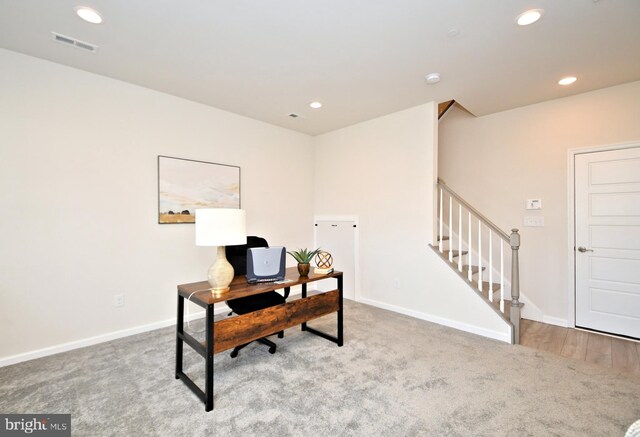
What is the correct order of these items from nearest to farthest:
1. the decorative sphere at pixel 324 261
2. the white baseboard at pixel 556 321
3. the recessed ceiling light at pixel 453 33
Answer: the recessed ceiling light at pixel 453 33, the decorative sphere at pixel 324 261, the white baseboard at pixel 556 321

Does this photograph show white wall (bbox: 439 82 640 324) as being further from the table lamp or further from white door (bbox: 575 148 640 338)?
the table lamp

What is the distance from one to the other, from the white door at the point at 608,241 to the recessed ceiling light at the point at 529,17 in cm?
198

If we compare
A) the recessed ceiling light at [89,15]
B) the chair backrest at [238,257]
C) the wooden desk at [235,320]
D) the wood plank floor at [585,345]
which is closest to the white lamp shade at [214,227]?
the wooden desk at [235,320]

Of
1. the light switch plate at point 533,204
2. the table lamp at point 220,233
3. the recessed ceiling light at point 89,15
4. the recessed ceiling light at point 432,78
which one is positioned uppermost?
the recessed ceiling light at point 89,15

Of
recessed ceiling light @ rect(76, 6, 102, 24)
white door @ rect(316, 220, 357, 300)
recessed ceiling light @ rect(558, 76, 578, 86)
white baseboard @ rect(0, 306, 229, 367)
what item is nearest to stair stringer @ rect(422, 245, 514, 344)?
white door @ rect(316, 220, 357, 300)

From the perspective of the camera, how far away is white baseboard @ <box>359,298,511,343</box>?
292cm

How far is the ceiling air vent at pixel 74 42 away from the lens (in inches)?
Answer: 87.1

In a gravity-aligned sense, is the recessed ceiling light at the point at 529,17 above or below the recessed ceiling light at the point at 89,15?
below

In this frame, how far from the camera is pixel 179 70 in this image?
8.85 feet

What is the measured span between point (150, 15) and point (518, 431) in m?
3.43

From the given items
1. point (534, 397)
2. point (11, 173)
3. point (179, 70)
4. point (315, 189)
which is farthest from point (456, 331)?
point (11, 173)

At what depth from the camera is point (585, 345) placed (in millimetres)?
2830

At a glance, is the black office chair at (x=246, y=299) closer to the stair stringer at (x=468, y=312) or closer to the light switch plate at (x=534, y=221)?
the stair stringer at (x=468, y=312)

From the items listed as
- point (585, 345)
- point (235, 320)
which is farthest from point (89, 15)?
point (585, 345)
